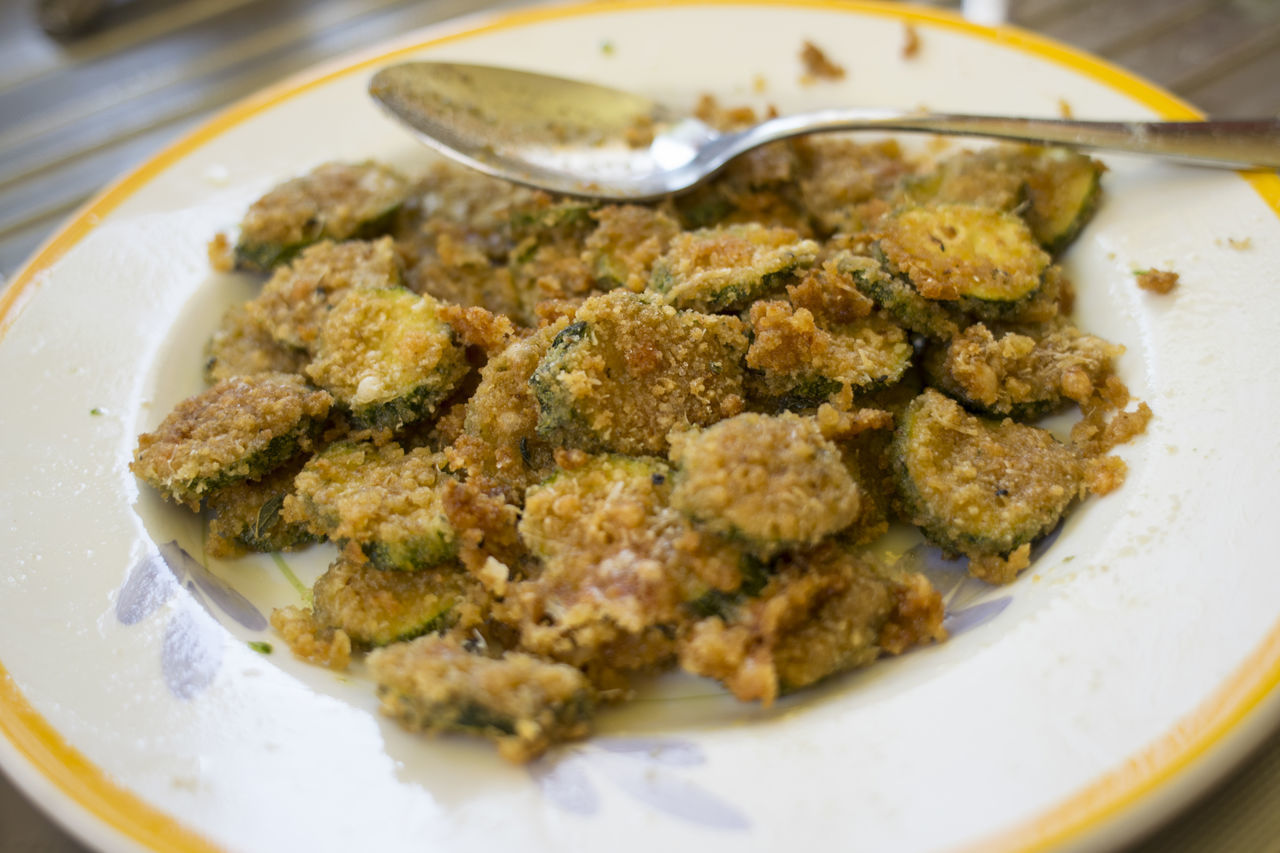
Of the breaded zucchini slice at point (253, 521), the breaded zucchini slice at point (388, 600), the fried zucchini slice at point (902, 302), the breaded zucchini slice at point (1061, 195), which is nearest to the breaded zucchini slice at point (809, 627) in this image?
the breaded zucchini slice at point (388, 600)

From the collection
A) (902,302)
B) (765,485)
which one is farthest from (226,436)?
(902,302)

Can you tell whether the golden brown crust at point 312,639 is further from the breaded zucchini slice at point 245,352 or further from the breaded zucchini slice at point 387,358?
the breaded zucchini slice at point 245,352

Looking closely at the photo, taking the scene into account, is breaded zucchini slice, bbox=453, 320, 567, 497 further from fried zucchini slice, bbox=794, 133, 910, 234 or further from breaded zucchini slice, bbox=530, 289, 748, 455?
fried zucchini slice, bbox=794, 133, 910, 234

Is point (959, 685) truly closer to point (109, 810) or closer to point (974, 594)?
point (974, 594)

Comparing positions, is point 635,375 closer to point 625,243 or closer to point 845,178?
point 625,243

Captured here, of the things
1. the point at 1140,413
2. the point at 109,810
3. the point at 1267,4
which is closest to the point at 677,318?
the point at 1140,413

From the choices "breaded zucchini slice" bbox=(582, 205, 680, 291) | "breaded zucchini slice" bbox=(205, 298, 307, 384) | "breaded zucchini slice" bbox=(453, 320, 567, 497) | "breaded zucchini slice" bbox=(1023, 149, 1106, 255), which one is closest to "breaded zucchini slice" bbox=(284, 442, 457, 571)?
"breaded zucchini slice" bbox=(453, 320, 567, 497)
